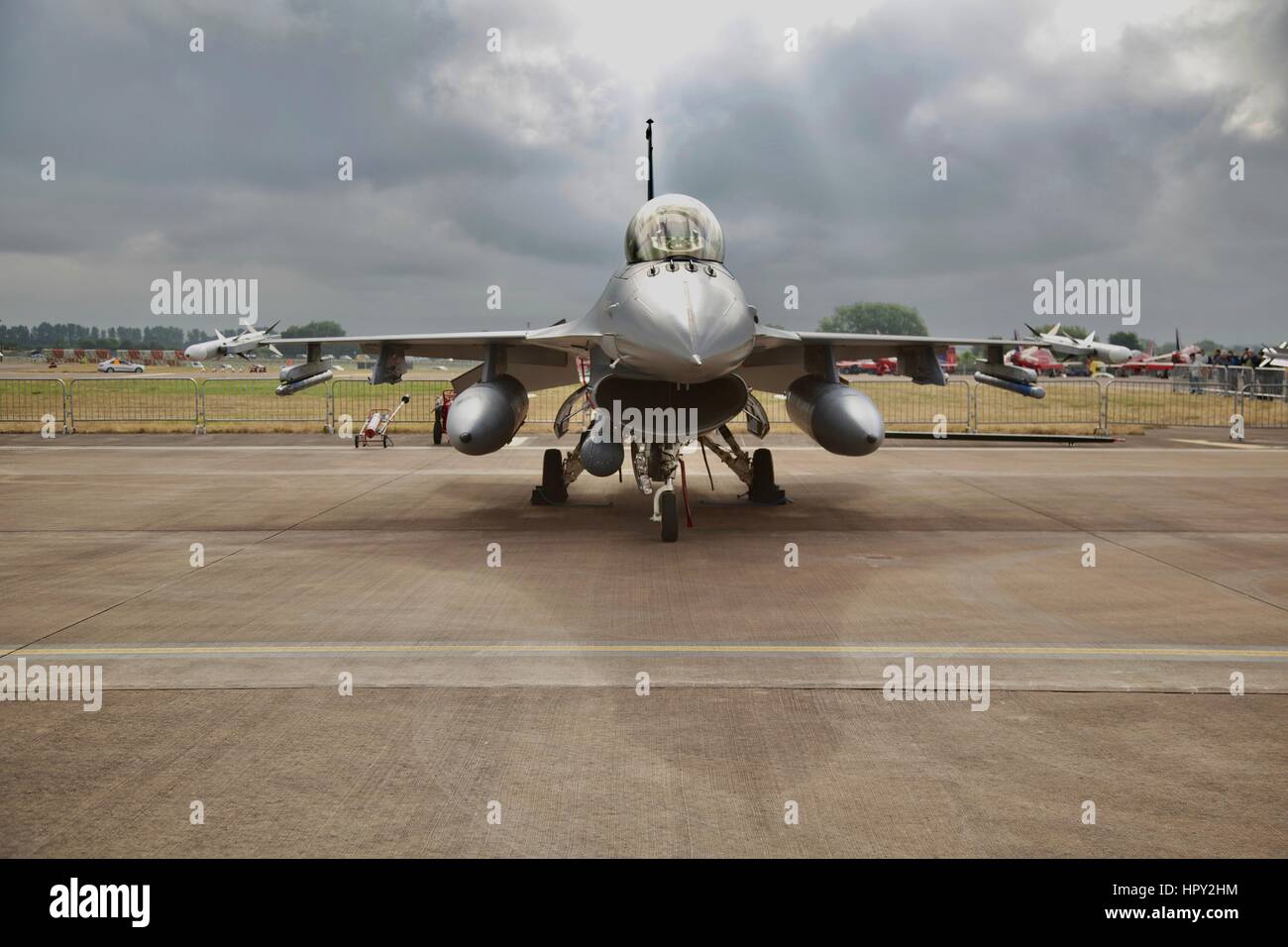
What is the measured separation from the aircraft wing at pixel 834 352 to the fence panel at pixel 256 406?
15.3 meters

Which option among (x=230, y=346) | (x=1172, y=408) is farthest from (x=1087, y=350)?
(x=1172, y=408)

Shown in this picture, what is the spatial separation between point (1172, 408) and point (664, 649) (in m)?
33.7

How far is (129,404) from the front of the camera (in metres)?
41.3

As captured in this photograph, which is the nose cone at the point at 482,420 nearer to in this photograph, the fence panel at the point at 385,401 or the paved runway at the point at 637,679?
the paved runway at the point at 637,679

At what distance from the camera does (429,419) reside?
31.9 metres

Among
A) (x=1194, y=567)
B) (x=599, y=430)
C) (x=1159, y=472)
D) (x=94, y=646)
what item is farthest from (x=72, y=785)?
(x=1159, y=472)

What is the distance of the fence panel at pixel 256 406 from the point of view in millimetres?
29500

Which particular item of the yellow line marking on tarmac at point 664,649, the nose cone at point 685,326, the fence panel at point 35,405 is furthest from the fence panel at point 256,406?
the yellow line marking on tarmac at point 664,649

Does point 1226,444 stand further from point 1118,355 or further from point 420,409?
point 420,409

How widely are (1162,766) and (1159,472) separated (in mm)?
14755

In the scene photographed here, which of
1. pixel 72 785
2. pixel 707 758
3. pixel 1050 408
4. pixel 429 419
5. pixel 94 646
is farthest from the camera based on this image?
pixel 1050 408

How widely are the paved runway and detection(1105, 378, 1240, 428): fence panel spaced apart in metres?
17.9

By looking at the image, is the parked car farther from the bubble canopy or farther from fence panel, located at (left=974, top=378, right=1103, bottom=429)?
the bubble canopy

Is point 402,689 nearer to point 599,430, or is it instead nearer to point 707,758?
point 707,758
